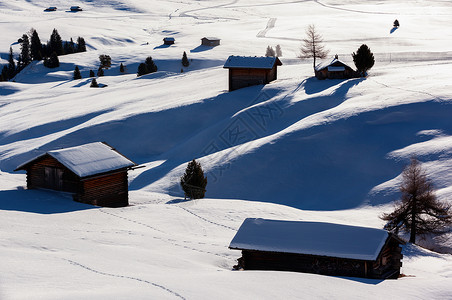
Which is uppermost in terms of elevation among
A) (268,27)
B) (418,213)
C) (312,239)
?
(268,27)

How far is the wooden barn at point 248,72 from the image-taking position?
54.9 meters

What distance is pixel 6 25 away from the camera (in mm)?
143500

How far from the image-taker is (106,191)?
31.3m

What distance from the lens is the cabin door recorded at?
101 feet

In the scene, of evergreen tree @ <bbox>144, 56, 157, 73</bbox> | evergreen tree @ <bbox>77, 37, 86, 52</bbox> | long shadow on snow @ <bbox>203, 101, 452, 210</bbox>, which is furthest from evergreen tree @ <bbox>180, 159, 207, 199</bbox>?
evergreen tree @ <bbox>77, 37, 86, 52</bbox>

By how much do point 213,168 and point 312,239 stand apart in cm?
2006

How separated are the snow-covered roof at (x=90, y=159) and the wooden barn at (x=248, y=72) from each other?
986 inches

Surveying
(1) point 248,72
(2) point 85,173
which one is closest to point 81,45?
(1) point 248,72

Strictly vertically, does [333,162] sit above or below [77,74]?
below

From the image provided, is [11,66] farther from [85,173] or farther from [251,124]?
[85,173]

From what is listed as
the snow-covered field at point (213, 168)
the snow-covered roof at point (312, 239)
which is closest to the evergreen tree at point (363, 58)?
the snow-covered field at point (213, 168)

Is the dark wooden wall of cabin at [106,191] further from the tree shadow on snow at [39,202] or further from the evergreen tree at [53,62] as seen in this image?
the evergreen tree at [53,62]

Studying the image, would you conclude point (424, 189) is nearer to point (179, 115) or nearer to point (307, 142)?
point (307, 142)

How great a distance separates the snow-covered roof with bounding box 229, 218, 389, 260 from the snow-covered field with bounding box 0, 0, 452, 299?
4.26 ft
